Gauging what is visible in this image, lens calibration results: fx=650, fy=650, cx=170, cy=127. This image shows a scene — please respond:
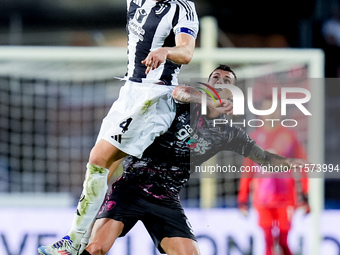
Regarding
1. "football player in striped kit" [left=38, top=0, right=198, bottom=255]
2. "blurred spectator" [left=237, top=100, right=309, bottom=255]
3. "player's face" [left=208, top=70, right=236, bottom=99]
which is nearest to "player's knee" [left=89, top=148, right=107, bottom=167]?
"football player in striped kit" [left=38, top=0, right=198, bottom=255]

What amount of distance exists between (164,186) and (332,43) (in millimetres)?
5431

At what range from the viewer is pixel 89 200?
3.20 metres

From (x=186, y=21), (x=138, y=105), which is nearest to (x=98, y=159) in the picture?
(x=138, y=105)

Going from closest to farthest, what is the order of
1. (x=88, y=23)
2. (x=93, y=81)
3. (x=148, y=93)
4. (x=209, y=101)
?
(x=148, y=93), (x=209, y=101), (x=93, y=81), (x=88, y=23)

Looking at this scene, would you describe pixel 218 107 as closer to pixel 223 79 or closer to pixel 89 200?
pixel 223 79

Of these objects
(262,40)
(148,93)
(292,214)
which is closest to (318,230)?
(292,214)

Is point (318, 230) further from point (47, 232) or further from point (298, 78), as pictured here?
point (47, 232)

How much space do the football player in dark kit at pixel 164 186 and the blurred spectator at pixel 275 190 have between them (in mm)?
1844

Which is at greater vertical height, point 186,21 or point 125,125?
point 186,21

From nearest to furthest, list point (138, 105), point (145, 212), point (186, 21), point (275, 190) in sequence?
1. point (186, 21)
2. point (138, 105)
3. point (145, 212)
4. point (275, 190)

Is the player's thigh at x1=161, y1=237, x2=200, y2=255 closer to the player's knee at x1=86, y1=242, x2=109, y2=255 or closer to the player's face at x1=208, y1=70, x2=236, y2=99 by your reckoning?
the player's knee at x1=86, y1=242, x2=109, y2=255

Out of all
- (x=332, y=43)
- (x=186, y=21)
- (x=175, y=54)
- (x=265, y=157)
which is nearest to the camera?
(x=175, y=54)

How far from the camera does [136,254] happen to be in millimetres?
5441

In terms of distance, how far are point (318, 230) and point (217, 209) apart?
0.84 m
